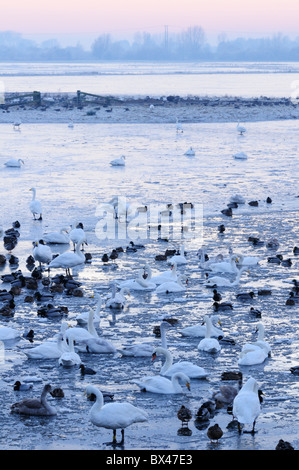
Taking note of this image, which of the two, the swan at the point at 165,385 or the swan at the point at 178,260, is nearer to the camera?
the swan at the point at 165,385

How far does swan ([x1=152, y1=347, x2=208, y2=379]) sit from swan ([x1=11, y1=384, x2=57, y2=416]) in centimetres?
171

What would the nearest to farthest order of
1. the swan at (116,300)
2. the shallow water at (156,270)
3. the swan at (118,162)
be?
the shallow water at (156,270)
the swan at (116,300)
the swan at (118,162)

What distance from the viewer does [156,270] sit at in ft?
52.3

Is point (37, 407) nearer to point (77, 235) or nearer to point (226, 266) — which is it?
point (226, 266)

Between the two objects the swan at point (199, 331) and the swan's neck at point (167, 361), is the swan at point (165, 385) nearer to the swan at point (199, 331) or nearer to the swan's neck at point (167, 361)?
the swan's neck at point (167, 361)

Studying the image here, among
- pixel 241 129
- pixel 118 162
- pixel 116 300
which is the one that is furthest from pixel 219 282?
pixel 241 129

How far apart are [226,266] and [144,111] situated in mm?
34683

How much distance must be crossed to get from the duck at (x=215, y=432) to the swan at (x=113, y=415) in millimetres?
787

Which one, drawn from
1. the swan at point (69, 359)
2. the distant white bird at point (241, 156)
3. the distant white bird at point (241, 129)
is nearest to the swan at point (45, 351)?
the swan at point (69, 359)

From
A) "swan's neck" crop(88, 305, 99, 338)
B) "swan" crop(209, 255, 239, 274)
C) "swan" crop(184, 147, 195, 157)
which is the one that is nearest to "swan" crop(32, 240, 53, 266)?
"swan" crop(209, 255, 239, 274)

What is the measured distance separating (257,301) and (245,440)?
5.37 m

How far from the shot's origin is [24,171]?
2812cm

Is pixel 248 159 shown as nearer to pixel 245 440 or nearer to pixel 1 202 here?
pixel 1 202

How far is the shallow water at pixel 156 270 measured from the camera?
916cm
